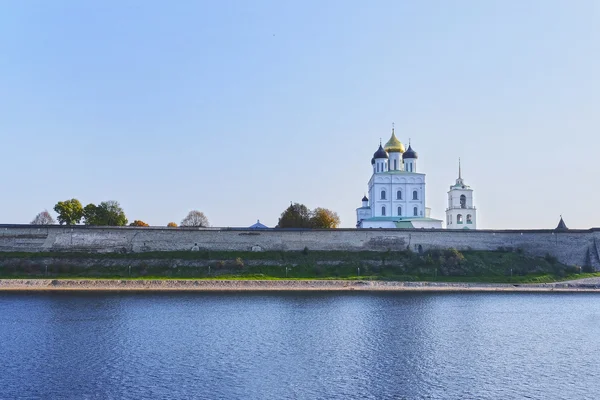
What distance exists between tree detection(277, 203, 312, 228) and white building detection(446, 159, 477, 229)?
10935 millimetres

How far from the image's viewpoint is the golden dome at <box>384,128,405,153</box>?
159 feet

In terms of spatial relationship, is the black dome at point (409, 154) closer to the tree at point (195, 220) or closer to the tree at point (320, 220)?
the tree at point (320, 220)

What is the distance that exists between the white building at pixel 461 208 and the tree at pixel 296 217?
35.9ft

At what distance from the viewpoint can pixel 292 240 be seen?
38812 mm

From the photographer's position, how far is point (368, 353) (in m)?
17.4

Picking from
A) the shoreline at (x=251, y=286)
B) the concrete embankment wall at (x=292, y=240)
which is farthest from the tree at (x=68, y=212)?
the shoreline at (x=251, y=286)

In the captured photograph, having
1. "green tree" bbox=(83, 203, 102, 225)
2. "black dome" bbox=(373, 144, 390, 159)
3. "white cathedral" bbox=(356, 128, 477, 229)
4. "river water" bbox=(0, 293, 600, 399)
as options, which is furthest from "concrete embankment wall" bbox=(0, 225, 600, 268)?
"black dome" bbox=(373, 144, 390, 159)

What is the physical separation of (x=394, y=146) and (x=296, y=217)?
30.9 ft

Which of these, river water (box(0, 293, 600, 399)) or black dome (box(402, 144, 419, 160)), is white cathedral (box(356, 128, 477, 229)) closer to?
black dome (box(402, 144, 419, 160))

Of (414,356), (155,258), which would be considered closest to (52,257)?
(155,258)

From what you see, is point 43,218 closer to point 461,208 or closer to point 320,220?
point 320,220

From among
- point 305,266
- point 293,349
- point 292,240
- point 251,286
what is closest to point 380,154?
point 292,240

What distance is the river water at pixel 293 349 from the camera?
13719 millimetres

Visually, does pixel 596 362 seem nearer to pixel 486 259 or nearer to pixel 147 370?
pixel 147 370
